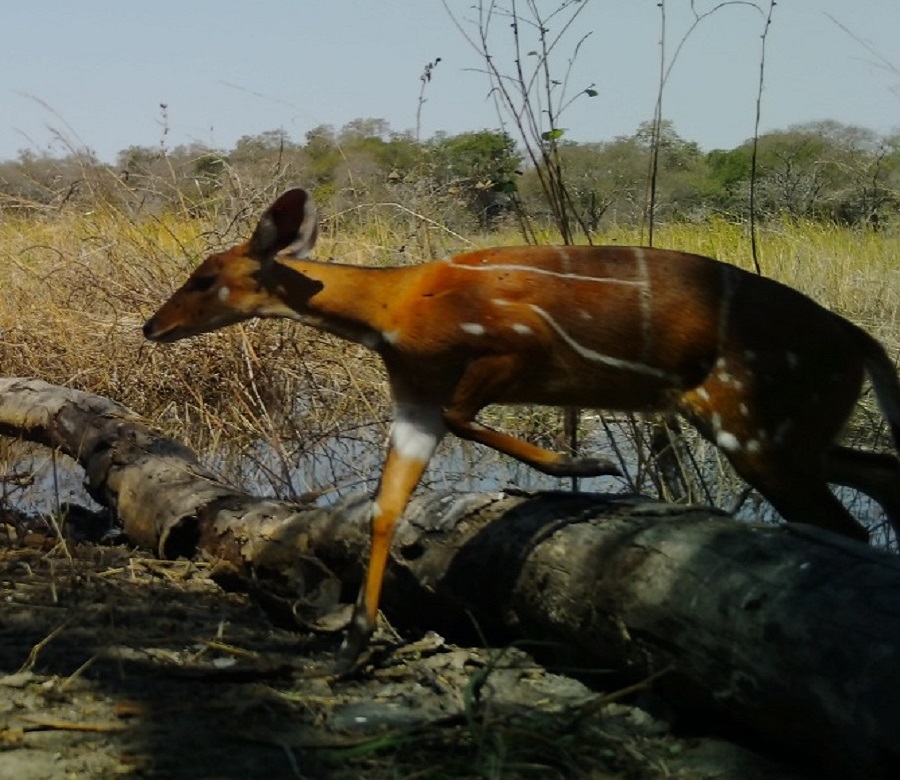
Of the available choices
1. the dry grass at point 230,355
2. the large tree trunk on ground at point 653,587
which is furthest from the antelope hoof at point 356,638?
the dry grass at point 230,355

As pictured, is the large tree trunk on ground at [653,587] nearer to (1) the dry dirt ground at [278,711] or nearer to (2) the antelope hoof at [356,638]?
(1) the dry dirt ground at [278,711]

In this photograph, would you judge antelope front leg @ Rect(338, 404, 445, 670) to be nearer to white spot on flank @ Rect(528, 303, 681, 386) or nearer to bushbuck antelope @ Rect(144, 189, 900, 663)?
bushbuck antelope @ Rect(144, 189, 900, 663)

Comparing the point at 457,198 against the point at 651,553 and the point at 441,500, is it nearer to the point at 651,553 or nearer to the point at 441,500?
the point at 441,500

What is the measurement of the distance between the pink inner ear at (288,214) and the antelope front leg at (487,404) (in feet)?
3.17

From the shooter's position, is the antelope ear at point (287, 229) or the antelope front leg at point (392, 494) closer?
the antelope front leg at point (392, 494)

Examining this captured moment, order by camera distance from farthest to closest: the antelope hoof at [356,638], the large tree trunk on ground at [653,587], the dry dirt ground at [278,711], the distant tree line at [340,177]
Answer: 1. the distant tree line at [340,177]
2. the antelope hoof at [356,638]
3. the dry dirt ground at [278,711]
4. the large tree trunk on ground at [653,587]

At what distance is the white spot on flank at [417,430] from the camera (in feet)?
15.6

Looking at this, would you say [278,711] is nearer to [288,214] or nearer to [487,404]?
[487,404]

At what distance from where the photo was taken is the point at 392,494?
4656mm

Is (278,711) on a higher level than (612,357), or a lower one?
lower

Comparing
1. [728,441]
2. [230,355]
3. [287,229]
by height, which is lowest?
[230,355]

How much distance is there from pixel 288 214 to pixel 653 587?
2089 millimetres

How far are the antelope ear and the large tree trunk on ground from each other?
0.98m

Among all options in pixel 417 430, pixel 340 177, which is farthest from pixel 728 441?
pixel 340 177
